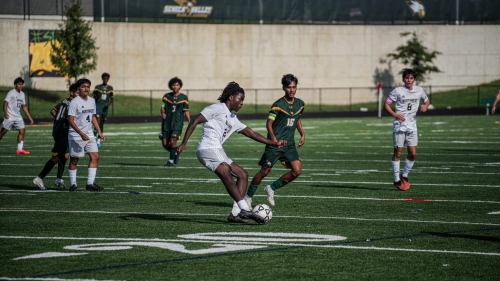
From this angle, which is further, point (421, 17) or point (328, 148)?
point (421, 17)

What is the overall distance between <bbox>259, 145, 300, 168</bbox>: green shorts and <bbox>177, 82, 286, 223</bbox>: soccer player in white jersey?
1621 mm

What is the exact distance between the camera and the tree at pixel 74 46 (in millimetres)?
47906

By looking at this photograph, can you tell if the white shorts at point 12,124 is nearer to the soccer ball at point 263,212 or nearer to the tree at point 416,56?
the soccer ball at point 263,212

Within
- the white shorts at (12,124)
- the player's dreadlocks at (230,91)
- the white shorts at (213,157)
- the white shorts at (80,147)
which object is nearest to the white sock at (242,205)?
the white shorts at (213,157)

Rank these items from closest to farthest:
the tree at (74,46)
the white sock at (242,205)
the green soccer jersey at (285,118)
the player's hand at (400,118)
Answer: the white sock at (242,205)
the green soccer jersey at (285,118)
the player's hand at (400,118)
the tree at (74,46)

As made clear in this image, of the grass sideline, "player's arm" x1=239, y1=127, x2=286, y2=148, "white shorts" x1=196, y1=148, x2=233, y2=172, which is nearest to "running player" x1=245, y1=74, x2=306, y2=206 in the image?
"player's arm" x1=239, y1=127, x2=286, y2=148

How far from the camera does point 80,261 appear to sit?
8477 millimetres

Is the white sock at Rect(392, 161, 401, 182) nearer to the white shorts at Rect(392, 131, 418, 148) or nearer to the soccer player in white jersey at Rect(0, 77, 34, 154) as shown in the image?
the white shorts at Rect(392, 131, 418, 148)

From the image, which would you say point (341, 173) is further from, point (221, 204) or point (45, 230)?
point (45, 230)

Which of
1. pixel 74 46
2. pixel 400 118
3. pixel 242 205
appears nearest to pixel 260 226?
pixel 242 205

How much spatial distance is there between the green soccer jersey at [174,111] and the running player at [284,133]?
808cm

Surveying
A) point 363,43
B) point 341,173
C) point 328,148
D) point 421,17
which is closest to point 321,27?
point 363,43

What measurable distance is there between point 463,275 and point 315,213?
4328mm

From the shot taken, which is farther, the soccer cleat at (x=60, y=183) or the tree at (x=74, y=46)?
the tree at (x=74, y=46)
